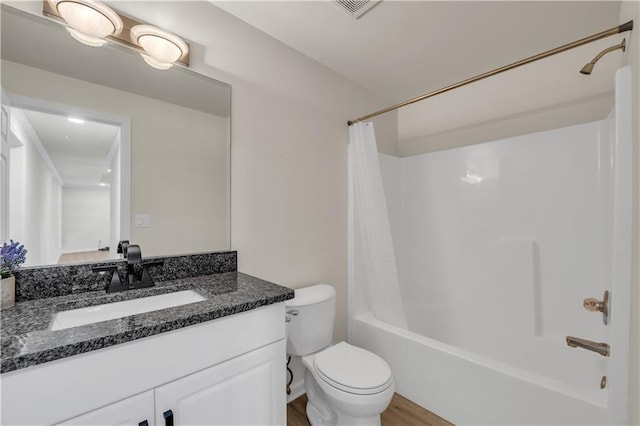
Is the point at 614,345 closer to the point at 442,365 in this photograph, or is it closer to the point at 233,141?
the point at 442,365

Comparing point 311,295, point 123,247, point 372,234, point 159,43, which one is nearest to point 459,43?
point 372,234

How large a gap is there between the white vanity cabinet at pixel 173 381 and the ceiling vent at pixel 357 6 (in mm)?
1564

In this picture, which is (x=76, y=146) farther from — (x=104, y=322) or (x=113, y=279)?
(x=104, y=322)

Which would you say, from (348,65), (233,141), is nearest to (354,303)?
(233,141)

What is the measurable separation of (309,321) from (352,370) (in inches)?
13.9

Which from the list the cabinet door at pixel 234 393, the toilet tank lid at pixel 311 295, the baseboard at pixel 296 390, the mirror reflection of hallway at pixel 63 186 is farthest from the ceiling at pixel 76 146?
the baseboard at pixel 296 390

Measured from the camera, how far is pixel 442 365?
5.32 feet

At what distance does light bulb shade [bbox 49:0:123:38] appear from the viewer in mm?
1049

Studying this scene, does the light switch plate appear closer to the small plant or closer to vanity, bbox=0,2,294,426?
vanity, bbox=0,2,294,426

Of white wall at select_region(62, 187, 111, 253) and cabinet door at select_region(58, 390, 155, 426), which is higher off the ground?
white wall at select_region(62, 187, 111, 253)

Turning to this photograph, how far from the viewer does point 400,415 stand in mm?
1676

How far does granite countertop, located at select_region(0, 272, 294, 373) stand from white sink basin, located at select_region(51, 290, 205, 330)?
2 centimetres

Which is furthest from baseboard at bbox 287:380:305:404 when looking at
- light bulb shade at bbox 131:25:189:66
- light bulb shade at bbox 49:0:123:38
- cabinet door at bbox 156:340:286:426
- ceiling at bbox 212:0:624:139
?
ceiling at bbox 212:0:624:139

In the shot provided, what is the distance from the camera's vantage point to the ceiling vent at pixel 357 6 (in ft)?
4.79
